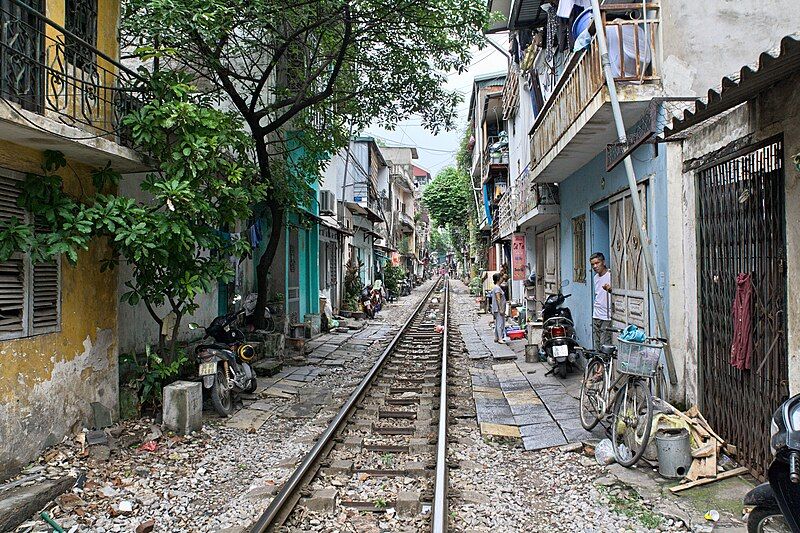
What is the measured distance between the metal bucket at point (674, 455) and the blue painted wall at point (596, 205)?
1.82 metres

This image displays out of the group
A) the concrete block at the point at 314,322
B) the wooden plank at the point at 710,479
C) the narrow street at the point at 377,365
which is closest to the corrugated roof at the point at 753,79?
the narrow street at the point at 377,365

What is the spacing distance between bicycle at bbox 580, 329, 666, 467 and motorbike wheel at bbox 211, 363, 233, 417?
4547mm

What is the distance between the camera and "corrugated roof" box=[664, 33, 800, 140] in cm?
361

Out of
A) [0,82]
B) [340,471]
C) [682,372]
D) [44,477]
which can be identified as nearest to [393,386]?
[340,471]

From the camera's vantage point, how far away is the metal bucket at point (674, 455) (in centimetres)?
492

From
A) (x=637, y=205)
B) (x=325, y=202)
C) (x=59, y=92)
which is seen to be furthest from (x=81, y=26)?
(x=325, y=202)

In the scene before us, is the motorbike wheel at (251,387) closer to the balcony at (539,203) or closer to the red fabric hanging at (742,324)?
the red fabric hanging at (742,324)

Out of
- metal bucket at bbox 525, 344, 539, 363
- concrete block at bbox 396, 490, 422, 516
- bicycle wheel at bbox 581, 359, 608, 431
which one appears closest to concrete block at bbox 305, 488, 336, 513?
concrete block at bbox 396, 490, 422, 516

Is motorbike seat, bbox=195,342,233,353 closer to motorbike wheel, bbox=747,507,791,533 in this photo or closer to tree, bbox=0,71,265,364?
tree, bbox=0,71,265,364

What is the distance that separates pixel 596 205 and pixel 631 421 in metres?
4.90

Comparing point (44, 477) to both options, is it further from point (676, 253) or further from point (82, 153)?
point (676, 253)

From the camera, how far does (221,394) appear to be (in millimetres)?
7449

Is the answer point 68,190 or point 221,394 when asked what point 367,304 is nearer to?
point 221,394

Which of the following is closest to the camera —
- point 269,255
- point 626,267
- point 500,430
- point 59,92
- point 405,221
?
point 59,92
